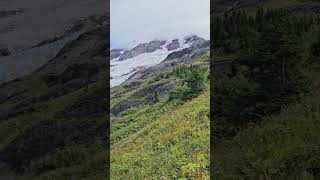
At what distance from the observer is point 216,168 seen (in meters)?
16.7

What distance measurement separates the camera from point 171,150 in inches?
830

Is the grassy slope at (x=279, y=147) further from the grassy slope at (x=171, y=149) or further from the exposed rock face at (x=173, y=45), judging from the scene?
the exposed rock face at (x=173, y=45)

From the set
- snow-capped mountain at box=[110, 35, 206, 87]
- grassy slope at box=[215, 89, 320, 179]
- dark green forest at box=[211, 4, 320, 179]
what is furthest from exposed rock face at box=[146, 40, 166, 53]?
grassy slope at box=[215, 89, 320, 179]

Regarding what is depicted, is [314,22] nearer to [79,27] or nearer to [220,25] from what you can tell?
[220,25]

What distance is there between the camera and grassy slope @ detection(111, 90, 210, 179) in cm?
1883

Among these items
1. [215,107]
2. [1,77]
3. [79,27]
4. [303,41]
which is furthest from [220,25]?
[79,27]

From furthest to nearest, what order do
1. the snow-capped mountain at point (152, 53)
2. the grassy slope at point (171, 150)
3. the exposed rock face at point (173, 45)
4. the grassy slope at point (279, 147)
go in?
the exposed rock face at point (173, 45) → the snow-capped mountain at point (152, 53) → the grassy slope at point (171, 150) → the grassy slope at point (279, 147)

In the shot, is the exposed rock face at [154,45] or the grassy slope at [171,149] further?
the exposed rock face at [154,45]

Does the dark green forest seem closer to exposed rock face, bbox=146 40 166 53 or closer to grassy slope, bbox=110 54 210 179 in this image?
grassy slope, bbox=110 54 210 179

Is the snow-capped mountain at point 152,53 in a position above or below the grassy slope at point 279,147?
below

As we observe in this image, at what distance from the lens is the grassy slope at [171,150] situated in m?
18.8

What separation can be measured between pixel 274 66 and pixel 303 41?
6135 mm

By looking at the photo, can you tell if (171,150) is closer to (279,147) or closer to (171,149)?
(171,149)

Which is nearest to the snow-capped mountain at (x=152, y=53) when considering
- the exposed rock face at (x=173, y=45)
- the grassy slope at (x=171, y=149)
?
the exposed rock face at (x=173, y=45)
